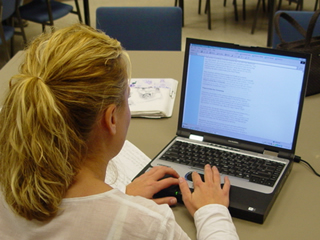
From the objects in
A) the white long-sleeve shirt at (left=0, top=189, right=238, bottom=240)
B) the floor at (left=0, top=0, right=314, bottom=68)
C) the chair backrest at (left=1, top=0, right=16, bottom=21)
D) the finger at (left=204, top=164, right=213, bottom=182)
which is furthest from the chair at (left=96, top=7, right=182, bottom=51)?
the floor at (left=0, top=0, right=314, bottom=68)

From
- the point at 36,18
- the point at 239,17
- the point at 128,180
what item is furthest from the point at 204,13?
the point at 128,180

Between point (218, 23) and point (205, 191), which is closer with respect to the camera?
point (205, 191)

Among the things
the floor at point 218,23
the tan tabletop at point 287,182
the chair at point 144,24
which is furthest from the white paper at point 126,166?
the floor at point 218,23

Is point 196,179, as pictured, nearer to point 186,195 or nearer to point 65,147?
point 186,195

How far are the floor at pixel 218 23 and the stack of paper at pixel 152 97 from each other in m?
2.35

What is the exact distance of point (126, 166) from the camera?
3.54 feet

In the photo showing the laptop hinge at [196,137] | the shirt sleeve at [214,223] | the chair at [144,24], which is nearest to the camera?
the shirt sleeve at [214,223]

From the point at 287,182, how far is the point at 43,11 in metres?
3.09

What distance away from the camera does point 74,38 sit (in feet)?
2.25

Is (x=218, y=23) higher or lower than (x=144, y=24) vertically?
lower

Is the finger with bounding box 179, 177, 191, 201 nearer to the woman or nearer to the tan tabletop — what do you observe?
the tan tabletop

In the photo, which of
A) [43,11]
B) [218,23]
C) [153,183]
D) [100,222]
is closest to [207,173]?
[153,183]

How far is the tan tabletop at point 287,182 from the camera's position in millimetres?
860

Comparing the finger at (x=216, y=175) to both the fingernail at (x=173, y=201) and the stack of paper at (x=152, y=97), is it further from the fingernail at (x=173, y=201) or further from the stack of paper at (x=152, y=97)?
the stack of paper at (x=152, y=97)
